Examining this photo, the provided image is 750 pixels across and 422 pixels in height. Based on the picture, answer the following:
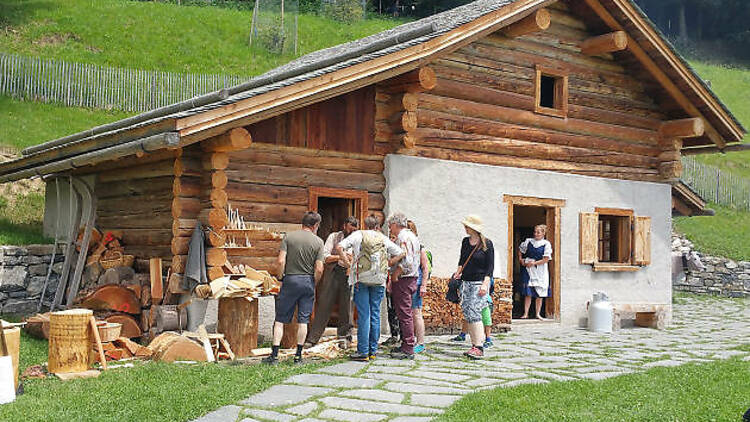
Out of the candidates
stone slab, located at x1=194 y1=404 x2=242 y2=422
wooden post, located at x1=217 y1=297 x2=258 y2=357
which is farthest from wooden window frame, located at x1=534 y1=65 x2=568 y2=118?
stone slab, located at x1=194 y1=404 x2=242 y2=422

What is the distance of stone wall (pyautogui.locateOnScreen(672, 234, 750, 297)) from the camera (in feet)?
72.3

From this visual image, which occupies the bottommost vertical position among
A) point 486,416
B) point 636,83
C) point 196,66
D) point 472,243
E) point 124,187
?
point 486,416

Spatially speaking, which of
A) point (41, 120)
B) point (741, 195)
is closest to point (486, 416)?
point (41, 120)

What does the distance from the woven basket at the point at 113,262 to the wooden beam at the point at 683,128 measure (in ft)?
31.6

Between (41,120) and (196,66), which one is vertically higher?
(196,66)

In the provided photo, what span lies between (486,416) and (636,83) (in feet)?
31.7

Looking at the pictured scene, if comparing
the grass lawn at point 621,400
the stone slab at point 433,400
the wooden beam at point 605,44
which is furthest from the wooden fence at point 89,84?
the grass lawn at point 621,400

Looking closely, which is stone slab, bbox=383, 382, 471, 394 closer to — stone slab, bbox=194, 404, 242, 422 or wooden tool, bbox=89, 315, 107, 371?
stone slab, bbox=194, 404, 242, 422

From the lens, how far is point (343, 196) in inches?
420

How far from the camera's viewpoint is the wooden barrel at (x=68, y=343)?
25.2ft

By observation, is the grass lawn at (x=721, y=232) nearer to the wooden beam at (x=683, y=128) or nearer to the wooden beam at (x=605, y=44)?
the wooden beam at (x=683, y=128)

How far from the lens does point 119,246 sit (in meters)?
11.0

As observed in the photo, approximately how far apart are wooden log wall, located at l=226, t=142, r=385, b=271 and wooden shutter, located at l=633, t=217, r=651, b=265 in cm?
564

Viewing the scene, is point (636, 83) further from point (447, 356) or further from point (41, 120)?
point (41, 120)
